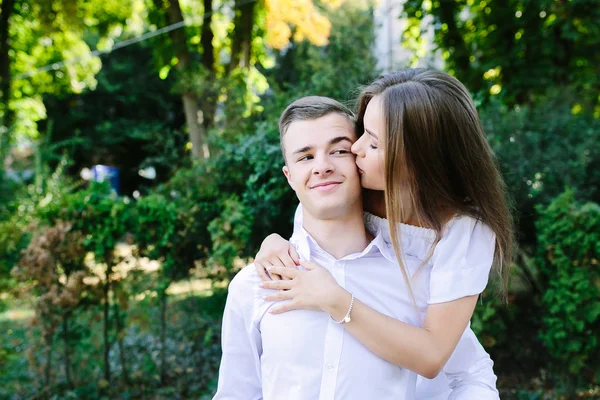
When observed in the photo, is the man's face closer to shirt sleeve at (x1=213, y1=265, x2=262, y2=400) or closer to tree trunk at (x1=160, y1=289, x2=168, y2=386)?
shirt sleeve at (x1=213, y1=265, x2=262, y2=400)

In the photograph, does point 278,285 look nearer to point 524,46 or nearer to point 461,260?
point 461,260

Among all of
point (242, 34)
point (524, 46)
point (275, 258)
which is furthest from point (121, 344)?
point (242, 34)

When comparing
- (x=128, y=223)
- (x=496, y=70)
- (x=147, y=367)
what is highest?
(x=496, y=70)

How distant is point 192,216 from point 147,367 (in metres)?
1.40

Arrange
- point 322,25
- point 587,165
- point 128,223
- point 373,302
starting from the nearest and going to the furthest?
point 373,302 → point 128,223 → point 587,165 → point 322,25

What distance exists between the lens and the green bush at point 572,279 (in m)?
3.90

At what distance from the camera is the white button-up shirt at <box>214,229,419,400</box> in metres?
1.89

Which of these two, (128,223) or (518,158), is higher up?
(518,158)

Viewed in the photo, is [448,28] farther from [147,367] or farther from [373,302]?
[373,302]

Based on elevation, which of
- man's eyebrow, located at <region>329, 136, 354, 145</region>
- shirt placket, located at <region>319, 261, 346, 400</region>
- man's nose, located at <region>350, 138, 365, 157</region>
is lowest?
shirt placket, located at <region>319, 261, 346, 400</region>

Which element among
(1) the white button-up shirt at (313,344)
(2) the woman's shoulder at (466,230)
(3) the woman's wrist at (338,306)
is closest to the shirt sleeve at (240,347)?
(1) the white button-up shirt at (313,344)

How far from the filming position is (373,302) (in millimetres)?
2033

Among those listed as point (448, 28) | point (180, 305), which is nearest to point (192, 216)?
point (180, 305)

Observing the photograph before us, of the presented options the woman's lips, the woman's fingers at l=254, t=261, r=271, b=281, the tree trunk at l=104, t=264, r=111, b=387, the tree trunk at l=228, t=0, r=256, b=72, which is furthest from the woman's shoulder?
the tree trunk at l=228, t=0, r=256, b=72
